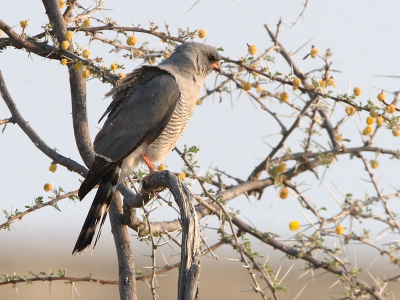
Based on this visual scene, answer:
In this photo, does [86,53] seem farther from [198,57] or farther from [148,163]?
[198,57]

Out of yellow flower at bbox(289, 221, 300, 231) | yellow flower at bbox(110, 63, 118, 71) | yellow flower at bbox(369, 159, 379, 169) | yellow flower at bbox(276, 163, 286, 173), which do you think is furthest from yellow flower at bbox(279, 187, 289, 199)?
yellow flower at bbox(110, 63, 118, 71)

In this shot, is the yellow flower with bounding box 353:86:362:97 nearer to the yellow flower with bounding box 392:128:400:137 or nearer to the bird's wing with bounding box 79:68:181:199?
the yellow flower with bounding box 392:128:400:137

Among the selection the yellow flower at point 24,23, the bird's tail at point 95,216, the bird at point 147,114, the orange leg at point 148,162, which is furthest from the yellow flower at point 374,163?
the yellow flower at point 24,23

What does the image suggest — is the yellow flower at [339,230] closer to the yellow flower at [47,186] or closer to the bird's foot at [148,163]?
the bird's foot at [148,163]

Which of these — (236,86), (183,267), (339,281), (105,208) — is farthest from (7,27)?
(339,281)

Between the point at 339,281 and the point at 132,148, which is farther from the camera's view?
the point at 132,148

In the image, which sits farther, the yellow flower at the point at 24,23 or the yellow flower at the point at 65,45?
the yellow flower at the point at 24,23

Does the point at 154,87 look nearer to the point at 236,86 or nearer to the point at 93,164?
the point at 236,86

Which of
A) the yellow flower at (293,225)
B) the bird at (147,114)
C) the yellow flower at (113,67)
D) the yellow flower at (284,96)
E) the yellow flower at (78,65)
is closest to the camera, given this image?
the yellow flower at (78,65)

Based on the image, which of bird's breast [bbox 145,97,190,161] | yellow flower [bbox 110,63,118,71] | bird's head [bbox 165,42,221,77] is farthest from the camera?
bird's head [bbox 165,42,221,77]

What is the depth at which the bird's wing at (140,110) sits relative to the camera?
4715 millimetres

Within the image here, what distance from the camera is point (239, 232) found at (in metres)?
4.38

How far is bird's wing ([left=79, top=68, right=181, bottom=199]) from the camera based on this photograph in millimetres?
4715

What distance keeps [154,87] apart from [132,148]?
0.55m
